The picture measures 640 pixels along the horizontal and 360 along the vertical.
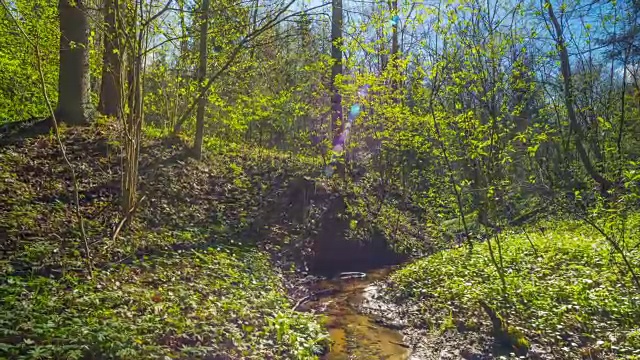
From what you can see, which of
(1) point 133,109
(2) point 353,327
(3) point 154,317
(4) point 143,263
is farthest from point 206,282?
(1) point 133,109

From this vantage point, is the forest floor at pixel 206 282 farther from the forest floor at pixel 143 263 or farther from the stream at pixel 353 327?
the stream at pixel 353 327

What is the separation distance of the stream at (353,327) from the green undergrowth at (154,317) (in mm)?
411

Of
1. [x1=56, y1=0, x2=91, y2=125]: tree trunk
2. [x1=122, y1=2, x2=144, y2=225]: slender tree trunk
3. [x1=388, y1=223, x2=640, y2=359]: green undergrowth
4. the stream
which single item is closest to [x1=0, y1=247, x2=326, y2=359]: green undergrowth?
the stream

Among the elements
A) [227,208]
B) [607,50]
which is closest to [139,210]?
[227,208]

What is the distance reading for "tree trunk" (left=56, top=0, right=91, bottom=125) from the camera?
28.1 feet

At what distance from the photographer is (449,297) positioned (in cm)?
723

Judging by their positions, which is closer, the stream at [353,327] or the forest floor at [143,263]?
the forest floor at [143,263]

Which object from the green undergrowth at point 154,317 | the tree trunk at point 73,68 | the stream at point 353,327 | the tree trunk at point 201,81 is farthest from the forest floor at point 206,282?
the tree trunk at point 201,81

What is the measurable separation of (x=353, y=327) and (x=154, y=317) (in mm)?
3371

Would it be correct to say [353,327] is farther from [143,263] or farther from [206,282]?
[143,263]

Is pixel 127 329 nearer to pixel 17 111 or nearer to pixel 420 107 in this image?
pixel 420 107

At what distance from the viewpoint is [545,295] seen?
6434 millimetres

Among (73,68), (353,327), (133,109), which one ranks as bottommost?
(353,327)

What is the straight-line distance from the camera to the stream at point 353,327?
19.1ft
